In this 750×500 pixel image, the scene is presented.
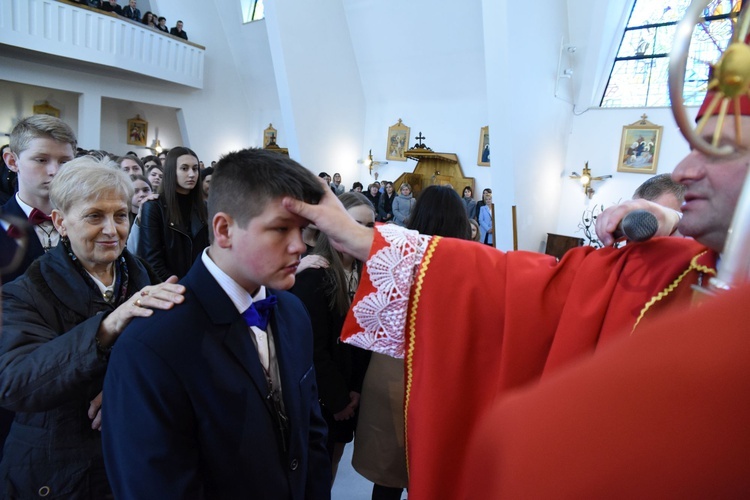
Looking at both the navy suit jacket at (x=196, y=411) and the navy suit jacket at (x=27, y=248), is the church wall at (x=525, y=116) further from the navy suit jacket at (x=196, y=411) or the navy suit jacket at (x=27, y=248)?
the navy suit jacket at (x=196, y=411)

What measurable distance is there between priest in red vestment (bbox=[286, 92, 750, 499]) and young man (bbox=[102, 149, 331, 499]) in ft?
0.55

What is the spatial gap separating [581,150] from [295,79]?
6715 mm

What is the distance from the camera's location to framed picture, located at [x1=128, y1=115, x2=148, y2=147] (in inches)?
561

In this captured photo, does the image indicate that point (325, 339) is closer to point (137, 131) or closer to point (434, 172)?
point (434, 172)

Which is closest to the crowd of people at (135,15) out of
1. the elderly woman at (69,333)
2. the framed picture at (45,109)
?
the framed picture at (45,109)

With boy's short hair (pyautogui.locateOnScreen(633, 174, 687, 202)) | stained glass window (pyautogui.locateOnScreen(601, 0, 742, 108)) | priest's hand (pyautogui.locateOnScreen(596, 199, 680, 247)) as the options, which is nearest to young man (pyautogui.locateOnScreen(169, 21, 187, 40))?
stained glass window (pyautogui.locateOnScreen(601, 0, 742, 108))

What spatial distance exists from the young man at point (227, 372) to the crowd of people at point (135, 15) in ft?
40.9

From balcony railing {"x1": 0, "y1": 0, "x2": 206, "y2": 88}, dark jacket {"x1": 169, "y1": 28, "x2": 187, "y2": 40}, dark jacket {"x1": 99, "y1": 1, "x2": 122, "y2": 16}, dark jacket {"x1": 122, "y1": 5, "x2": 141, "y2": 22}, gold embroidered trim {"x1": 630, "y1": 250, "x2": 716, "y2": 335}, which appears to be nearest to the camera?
gold embroidered trim {"x1": 630, "y1": 250, "x2": 716, "y2": 335}

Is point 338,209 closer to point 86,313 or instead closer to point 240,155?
point 240,155

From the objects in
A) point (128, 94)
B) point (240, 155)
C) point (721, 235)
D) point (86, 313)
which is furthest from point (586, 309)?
point (128, 94)

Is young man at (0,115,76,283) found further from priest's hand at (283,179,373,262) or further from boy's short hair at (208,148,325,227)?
priest's hand at (283,179,373,262)

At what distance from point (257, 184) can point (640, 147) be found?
10378 millimetres

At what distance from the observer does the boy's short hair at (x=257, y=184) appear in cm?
136

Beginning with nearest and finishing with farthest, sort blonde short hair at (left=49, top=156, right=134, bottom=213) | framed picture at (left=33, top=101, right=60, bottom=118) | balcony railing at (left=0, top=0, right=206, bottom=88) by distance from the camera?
1. blonde short hair at (left=49, top=156, right=134, bottom=213)
2. balcony railing at (left=0, top=0, right=206, bottom=88)
3. framed picture at (left=33, top=101, right=60, bottom=118)
